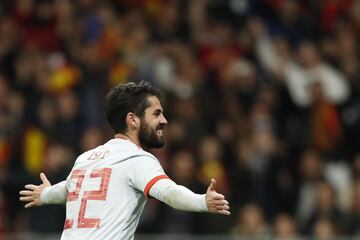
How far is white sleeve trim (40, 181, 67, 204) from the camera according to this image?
25.5ft

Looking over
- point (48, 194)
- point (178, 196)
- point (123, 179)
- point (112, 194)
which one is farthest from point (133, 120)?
point (48, 194)

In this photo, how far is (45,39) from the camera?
15.7 meters

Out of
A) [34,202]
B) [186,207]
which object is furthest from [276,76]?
[186,207]

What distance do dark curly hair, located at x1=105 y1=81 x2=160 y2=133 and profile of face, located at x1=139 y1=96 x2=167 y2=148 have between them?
37 millimetres

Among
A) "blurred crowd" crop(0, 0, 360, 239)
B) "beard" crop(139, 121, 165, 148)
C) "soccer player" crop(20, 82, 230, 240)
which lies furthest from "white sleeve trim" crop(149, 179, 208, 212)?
"blurred crowd" crop(0, 0, 360, 239)

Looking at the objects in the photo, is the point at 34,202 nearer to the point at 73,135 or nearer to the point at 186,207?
the point at 186,207

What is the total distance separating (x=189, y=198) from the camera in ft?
22.1

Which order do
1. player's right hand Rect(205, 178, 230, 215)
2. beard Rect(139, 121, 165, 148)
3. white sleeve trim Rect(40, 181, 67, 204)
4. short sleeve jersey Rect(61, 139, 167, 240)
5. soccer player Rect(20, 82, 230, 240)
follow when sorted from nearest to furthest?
player's right hand Rect(205, 178, 230, 215) → soccer player Rect(20, 82, 230, 240) → short sleeve jersey Rect(61, 139, 167, 240) → beard Rect(139, 121, 165, 148) → white sleeve trim Rect(40, 181, 67, 204)

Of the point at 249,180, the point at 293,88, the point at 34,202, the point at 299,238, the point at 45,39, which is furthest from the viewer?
the point at 45,39

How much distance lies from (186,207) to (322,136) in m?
7.36

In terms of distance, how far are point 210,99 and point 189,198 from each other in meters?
7.64

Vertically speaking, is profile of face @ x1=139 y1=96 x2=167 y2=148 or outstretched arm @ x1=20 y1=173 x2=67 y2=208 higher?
profile of face @ x1=139 y1=96 x2=167 y2=148

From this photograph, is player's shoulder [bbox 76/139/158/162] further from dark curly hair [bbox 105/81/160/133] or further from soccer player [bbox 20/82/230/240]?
dark curly hair [bbox 105/81/160/133]

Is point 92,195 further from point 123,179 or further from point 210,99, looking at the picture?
point 210,99
